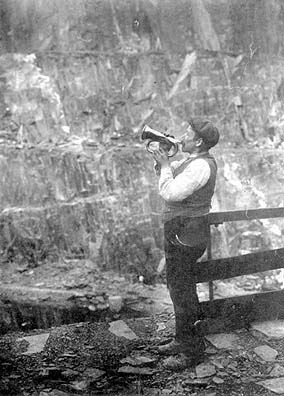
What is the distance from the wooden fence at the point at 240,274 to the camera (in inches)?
121

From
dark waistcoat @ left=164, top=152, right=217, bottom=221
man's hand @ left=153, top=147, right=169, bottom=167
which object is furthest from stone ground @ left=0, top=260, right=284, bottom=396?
man's hand @ left=153, top=147, right=169, bottom=167

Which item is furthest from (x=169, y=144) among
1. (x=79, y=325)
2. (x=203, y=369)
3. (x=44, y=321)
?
(x=44, y=321)

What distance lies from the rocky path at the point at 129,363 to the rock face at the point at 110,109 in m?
1.39

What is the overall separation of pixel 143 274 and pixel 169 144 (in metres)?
2.15

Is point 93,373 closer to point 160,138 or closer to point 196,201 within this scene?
point 196,201

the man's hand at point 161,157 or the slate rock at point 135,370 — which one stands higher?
the man's hand at point 161,157

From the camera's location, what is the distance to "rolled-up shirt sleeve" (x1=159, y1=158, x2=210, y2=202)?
8.96 feet

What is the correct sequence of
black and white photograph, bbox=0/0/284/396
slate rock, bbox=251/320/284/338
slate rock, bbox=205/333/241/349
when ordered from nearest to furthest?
slate rock, bbox=205/333/241/349 → slate rock, bbox=251/320/284/338 → black and white photograph, bbox=0/0/284/396

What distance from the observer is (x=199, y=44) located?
516 centimetres

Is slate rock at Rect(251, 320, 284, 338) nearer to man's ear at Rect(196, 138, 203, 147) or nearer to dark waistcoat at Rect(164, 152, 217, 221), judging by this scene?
dark waistcoat at Rect(164, 152, 217, 221)

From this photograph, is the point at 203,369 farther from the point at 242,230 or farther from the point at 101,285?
the point at 242,230

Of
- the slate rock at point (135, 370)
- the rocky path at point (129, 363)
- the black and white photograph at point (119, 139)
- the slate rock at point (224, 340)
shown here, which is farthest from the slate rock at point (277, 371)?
the black and white photograph at point (119, 139)

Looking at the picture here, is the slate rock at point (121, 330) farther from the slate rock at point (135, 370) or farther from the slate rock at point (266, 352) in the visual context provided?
the slate rock at point (266, 352)

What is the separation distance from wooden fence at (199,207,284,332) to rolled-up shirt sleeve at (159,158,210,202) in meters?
0.47
